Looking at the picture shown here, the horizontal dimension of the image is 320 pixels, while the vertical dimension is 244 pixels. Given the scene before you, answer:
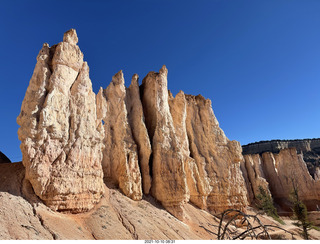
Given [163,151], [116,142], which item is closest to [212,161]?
[163,151]

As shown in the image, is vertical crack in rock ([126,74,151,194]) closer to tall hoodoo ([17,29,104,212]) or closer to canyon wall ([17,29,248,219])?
canyon wall ([17,29,248,219])

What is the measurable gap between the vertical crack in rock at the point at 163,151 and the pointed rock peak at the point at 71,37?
7945mm

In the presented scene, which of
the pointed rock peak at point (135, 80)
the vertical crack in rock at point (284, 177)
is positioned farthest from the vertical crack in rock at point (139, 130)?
the vertical crack in rock at point (284, 177)

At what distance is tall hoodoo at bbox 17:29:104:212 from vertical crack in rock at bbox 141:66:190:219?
548 centimetres

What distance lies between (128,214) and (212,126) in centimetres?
1557

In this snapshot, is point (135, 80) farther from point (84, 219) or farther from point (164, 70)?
point (84, 219)

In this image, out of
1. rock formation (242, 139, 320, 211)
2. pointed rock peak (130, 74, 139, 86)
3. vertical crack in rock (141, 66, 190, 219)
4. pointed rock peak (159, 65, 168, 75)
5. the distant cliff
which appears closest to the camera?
vertical crack in rock (141, 66, 190, 219)

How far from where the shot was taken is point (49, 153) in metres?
10.7

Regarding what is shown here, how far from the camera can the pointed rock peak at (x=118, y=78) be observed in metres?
19.0

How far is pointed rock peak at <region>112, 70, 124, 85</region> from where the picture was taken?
18969 mm

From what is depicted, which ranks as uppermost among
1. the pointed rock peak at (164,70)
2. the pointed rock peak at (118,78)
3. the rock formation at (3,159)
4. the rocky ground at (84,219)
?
the pointed rock peak at (164,70)

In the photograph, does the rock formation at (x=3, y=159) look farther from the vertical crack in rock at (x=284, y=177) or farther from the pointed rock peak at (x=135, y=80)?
the vertical crack in rock at (x=284, y=177)

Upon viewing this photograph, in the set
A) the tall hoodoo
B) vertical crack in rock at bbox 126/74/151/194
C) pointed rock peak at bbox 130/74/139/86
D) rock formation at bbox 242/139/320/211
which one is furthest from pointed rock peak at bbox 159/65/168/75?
rock formation at bbox 242/139/320/211

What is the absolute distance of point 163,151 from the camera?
704 inches
